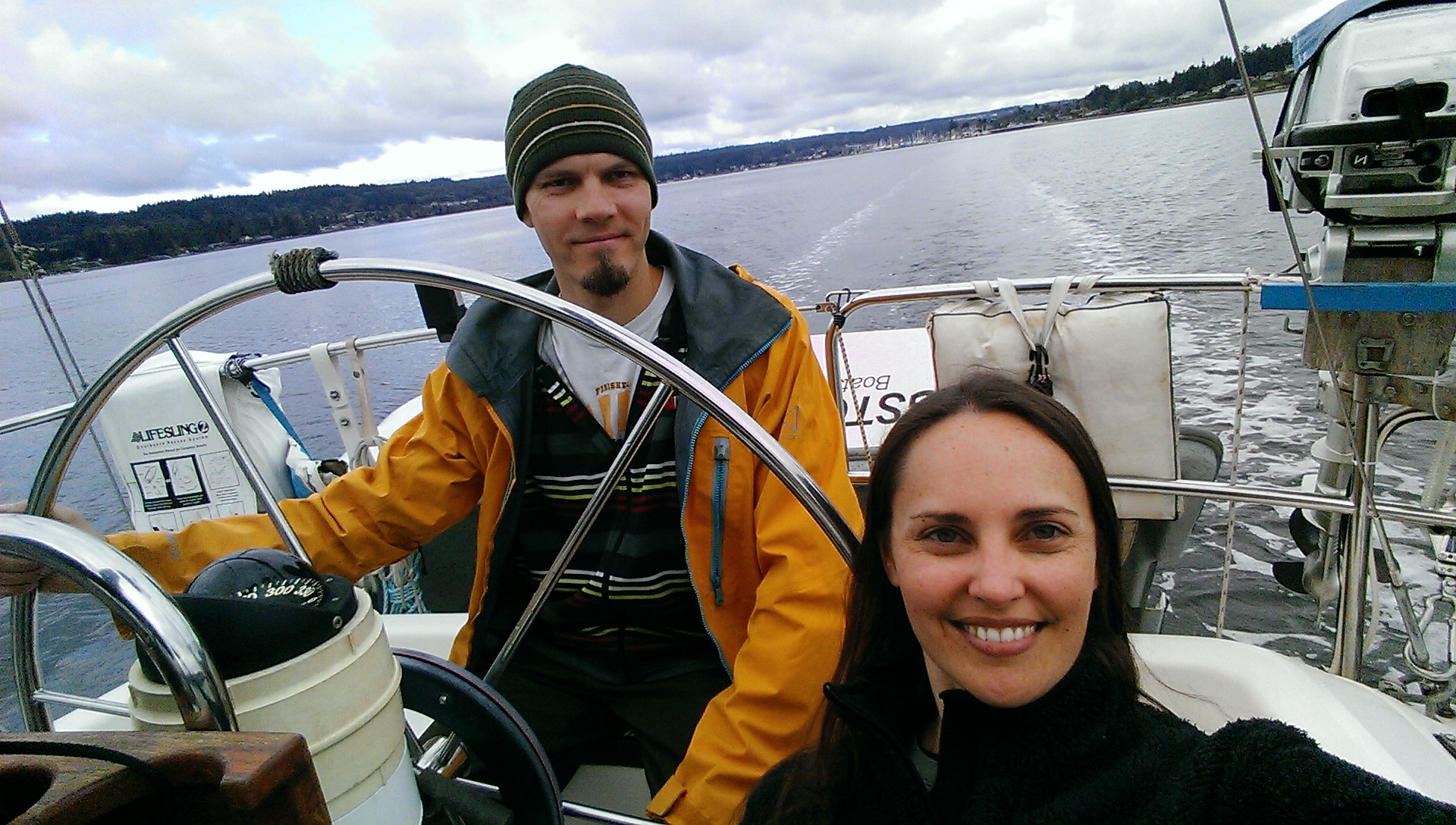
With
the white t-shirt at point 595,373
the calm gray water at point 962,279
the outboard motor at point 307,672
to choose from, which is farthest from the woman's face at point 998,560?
the calm gray water at point 962,279

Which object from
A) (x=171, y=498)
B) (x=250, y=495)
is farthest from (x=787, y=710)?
(x=171, y=498)

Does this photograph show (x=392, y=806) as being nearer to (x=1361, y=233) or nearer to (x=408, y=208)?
(x=1361, y=233)

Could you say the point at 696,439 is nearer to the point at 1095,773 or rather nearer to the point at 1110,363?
the point at 1095,773

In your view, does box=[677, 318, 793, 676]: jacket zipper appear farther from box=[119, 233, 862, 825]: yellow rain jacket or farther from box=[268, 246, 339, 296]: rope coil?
box=[268, 246, 339, 296]: rope coil

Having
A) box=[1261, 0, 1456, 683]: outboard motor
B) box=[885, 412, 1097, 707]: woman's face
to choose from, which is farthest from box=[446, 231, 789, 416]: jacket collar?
box=[1261, 0, 1456, 683]: outboard motor

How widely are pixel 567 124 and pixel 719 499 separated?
0.76 m

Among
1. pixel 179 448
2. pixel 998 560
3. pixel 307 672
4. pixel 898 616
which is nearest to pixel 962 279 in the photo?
pixel 179 448

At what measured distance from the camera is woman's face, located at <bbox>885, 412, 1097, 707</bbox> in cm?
87

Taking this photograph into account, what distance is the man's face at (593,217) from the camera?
1.53 metres

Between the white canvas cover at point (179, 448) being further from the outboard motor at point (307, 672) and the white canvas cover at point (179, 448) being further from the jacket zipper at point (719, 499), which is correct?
the outboard motor at point (307, 672)

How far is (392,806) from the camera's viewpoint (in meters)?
0.82

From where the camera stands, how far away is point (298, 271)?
1.10m

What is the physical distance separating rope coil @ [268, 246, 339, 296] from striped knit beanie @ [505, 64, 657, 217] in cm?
53

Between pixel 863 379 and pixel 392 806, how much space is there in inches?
119
